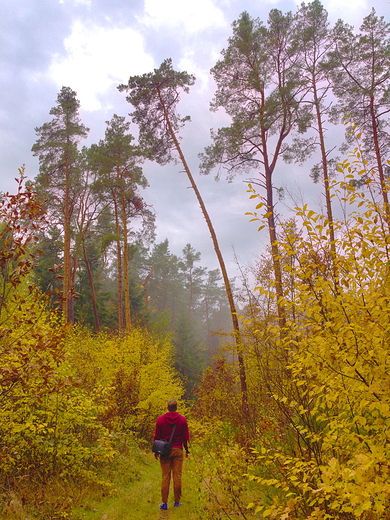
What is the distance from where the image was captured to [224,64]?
1202 cm

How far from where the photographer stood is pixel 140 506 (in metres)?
6.20

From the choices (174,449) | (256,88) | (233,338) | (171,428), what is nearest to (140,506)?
(174,449)

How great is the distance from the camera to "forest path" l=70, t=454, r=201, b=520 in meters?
5.51

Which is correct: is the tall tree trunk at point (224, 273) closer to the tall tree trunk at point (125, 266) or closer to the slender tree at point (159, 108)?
the slender tree at point (159, 108)

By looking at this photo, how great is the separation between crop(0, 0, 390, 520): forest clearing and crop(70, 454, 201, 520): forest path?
0.04 metres

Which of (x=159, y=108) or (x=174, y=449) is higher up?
(x=159, y=108)

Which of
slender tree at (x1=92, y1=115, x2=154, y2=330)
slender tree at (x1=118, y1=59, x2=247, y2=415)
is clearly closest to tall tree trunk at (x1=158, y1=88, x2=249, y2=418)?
slender tree at (x1=118, y1=59, x2=247, y2=415)

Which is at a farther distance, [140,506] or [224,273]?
[224,273]

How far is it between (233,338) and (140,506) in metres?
5.94

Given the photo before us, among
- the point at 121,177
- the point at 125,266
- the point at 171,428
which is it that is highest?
the point at 121,177

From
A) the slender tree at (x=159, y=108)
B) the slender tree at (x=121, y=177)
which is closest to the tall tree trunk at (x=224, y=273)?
the slender tree at (x=159, y=108)

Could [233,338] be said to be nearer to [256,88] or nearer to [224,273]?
[224,273]

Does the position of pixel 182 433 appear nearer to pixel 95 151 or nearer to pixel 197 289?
pixel 95 151

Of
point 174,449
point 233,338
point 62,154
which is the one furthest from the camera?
point 62,154
